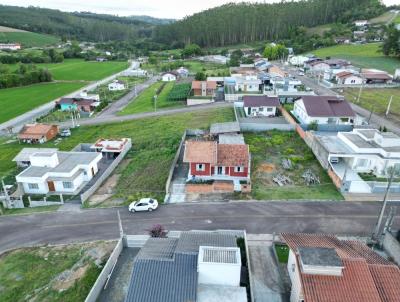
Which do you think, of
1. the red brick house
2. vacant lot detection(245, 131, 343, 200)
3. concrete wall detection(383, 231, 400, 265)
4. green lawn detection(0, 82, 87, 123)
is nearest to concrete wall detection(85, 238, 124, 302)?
the red brick house

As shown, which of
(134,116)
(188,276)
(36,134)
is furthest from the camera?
(134,116)

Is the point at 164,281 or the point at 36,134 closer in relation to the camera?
the point at 164,281

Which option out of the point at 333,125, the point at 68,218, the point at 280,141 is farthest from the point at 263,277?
the point at 333,125

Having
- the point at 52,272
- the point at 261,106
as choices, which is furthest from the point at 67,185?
the point at 261,106

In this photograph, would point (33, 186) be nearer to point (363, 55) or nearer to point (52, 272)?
point (52, 272)

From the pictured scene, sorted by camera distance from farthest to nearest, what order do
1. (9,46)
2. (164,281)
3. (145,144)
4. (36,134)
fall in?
(9,46) → (36,134) → (145,144) → (164,281)

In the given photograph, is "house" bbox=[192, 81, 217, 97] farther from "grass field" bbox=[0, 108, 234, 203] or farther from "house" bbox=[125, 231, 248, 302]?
"house" bbox=[125, 231, 248, 302]

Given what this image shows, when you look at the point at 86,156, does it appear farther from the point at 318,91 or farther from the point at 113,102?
the point at 318,91
